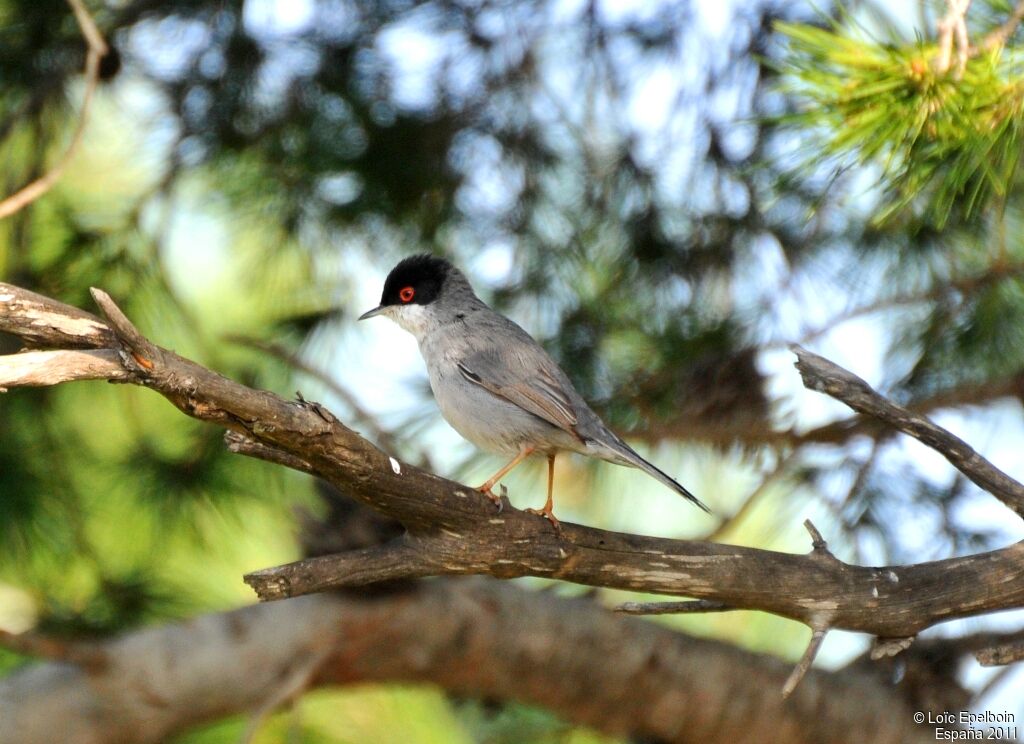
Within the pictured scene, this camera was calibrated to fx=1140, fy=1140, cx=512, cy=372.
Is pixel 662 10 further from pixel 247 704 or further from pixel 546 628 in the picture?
pixel 247 704

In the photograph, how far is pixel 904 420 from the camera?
11.1 feet

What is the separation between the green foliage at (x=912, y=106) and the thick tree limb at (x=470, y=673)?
264cm

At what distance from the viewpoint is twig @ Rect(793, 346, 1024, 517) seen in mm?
3295

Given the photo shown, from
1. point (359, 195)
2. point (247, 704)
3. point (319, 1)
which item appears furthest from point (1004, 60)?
point (247, 704)

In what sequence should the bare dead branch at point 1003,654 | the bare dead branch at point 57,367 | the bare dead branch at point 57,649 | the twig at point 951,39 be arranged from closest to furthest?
1. the bare dead branch at point 57,367
2. the twig at point 951,39
3. the bare dead branch at point 1003,654
4. the bare dead branch at point 57,649

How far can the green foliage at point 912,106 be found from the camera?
9.46 ft

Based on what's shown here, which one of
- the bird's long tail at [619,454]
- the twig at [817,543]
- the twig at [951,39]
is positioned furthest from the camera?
the bird's long tail at [619,454]

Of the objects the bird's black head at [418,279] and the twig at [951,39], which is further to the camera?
the bird's black head at [418,279]

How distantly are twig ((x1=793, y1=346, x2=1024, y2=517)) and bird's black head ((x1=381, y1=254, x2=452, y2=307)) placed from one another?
1819 mm

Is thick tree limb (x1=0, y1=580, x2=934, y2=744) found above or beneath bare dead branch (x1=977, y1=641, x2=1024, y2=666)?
above

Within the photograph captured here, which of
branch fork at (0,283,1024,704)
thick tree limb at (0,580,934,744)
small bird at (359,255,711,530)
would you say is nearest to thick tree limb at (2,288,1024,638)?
branch fork at (0,283,1024,704)

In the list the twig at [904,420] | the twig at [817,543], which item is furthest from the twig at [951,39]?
the twig at [817,543]

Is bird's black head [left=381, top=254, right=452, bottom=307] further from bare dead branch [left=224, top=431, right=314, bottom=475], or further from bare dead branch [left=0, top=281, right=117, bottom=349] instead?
bare dead branch [left=0, top=281, right=117, bottom=349]

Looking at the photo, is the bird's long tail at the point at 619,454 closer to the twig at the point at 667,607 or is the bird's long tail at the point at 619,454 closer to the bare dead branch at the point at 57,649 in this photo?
the twig at the point at 667,607
